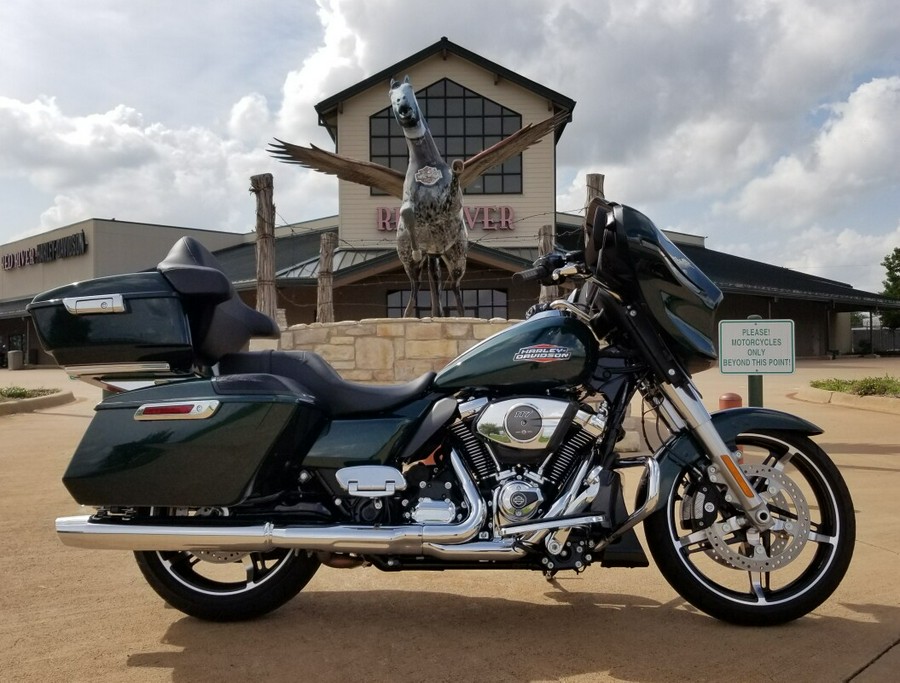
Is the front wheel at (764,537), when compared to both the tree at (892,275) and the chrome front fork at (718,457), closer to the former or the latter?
the chrome front fork at (718,457)

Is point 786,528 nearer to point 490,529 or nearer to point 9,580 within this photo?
point 490,529

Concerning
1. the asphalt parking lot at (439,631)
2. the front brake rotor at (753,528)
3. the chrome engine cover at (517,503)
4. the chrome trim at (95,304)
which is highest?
the chrome trim at (95,304)

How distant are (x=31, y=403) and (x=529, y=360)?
1129 cm

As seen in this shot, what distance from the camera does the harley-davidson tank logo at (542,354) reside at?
275 centimetres

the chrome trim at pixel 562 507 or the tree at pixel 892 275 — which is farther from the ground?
the tree at pixel 892 275

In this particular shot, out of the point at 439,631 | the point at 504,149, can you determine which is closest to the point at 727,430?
the point at 439,631

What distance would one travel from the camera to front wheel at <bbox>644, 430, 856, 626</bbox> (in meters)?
2.86

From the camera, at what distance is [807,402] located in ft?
38.9

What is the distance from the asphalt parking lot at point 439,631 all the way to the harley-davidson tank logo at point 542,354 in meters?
1.01

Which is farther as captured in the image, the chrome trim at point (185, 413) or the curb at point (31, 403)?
the curb at point (31, 403)

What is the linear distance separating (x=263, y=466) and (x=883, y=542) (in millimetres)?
3227

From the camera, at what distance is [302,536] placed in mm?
2717

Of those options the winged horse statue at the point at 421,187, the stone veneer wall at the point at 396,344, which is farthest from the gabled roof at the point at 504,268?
the stone veneer wall at the point at 396,344

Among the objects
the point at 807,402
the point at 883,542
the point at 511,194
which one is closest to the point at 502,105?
the point at 511,194
